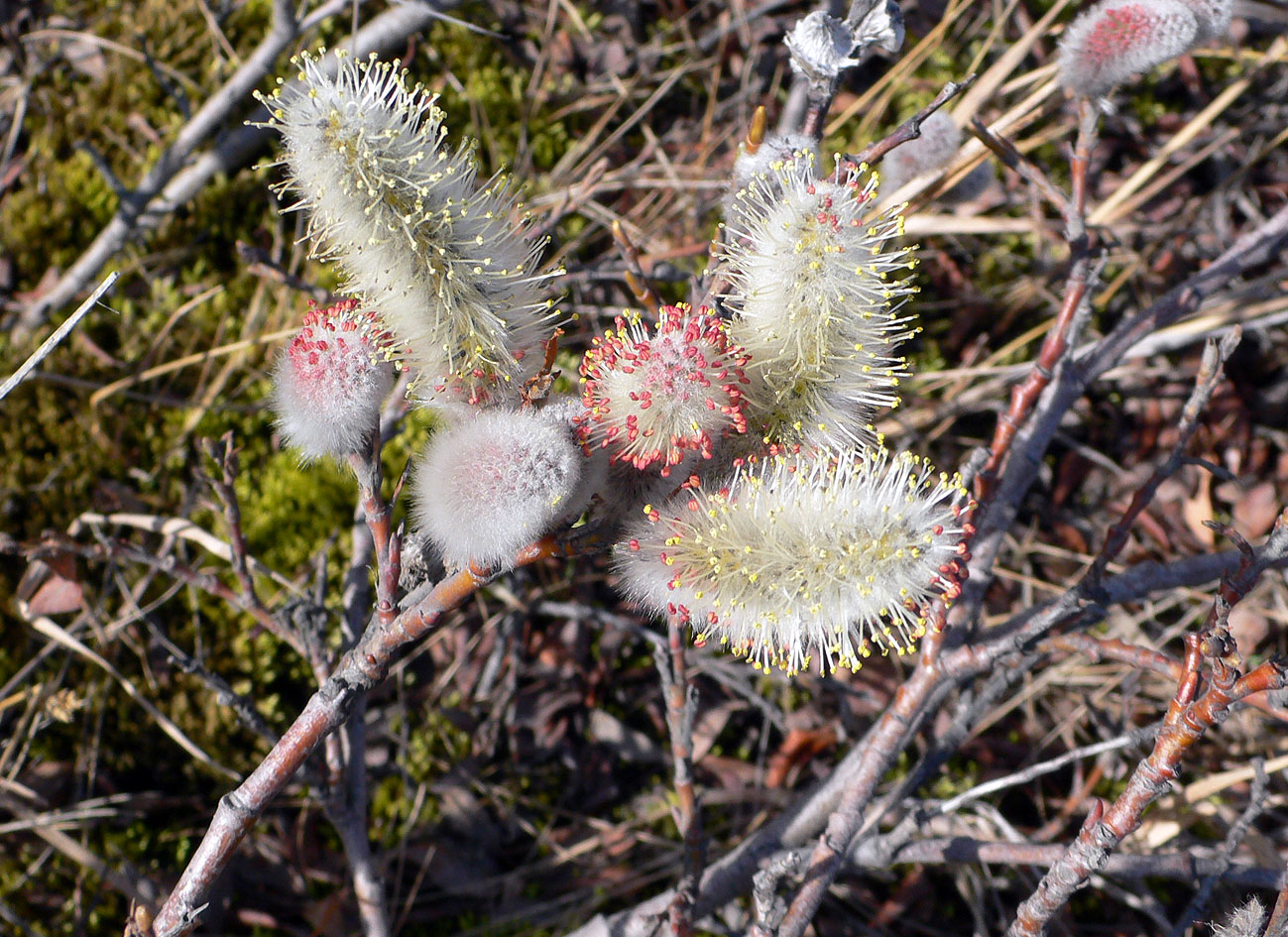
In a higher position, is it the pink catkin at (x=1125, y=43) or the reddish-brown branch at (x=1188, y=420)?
the pink catkin at (x=1125, y=43)

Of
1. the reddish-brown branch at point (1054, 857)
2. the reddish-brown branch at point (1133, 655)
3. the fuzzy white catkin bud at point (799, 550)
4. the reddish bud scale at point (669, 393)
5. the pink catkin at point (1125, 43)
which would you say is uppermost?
the reddish bud scale at point (669, 393)

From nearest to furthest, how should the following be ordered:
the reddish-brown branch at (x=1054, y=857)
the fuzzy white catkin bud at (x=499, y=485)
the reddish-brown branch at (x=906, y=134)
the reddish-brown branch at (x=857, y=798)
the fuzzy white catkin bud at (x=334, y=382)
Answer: the fuzzy white catkin bud at (x=499, y=485) → the fuzzy white catkin bud at (x=334, y=382) → the reddish-brown branch at (x=906, y=134) → the reddish-brown branch at (x=857, y=798) → the reddish-brown branch at (x=1054, y=857)

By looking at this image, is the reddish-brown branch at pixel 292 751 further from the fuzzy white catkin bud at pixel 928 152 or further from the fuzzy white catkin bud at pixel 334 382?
the fuzzy white catkin bud at pixel 928 152

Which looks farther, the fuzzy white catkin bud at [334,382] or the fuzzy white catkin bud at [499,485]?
the fuzzy white catkin bud at [334,382]

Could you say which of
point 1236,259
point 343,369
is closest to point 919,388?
point 1236,259

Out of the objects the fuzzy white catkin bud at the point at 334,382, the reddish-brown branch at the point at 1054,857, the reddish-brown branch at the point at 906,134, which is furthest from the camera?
the reddish-brown branch at the point at 1054,857

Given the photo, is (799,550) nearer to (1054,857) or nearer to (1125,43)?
(1054,857)

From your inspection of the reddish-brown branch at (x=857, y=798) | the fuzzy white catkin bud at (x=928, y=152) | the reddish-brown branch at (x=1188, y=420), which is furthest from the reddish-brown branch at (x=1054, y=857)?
the fuzzy white catkin bud at (x=928, y=152)

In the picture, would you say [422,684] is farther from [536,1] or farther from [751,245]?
[536,1]
